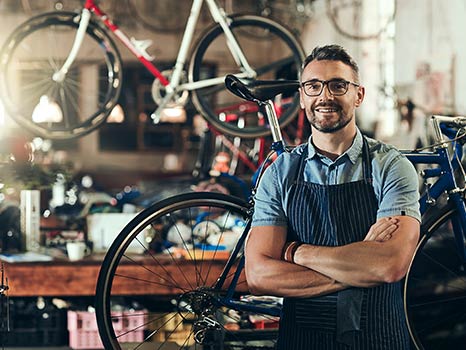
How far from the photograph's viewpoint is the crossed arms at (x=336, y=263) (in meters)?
3.21

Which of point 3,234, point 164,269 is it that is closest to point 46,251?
point 3,234

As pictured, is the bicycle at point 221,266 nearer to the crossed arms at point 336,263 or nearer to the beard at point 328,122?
the beard at point 328,122

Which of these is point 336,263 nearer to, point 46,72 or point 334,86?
point 334,86

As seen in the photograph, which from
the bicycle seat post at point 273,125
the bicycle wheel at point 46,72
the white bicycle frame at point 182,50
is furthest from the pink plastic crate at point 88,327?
the bicycle seat post at point 273,125

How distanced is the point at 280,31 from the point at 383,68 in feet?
14.0

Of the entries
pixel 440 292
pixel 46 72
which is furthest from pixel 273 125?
pixel 440 292

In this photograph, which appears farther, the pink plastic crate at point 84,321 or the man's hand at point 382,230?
the pink plastic crate at point 84,321

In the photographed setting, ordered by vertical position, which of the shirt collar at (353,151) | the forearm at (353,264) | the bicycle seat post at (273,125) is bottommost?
the forearm at (353,264)

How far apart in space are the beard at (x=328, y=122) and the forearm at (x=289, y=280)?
21.2 inches

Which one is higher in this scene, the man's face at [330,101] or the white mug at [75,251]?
the man's face at [330,101]

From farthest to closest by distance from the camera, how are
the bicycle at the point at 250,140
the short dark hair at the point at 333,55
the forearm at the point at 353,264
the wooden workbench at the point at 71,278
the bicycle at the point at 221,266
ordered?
1. the bicycle at the point at 250,140
2. the wooden workbench at the point at 71,278
3. the bicycle at the point at 221,266
4. the short dark hair at the point at 333,55
5. the forearm at the point at 353,264

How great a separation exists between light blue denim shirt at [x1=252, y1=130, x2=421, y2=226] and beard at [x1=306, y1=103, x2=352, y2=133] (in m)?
0.12

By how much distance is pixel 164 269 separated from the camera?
16.3ft

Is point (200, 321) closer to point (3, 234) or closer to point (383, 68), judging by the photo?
point (3, 234)
